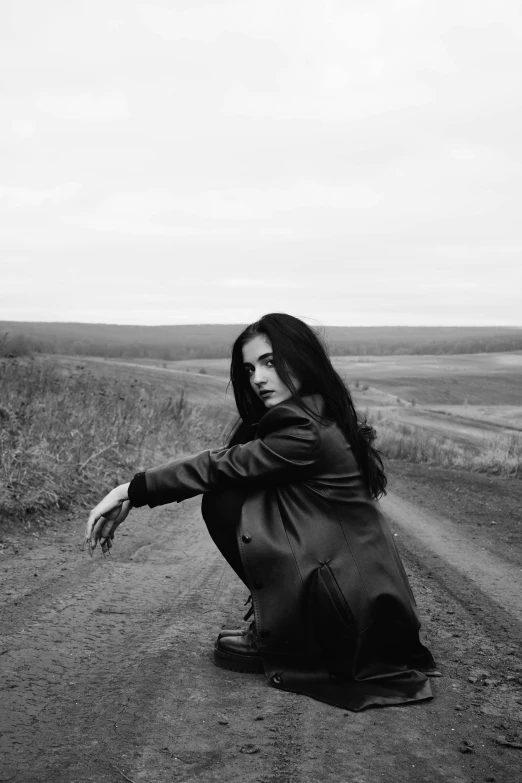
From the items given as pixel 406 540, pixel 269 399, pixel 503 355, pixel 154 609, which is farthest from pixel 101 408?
pixel 503 355

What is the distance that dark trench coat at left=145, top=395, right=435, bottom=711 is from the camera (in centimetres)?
329

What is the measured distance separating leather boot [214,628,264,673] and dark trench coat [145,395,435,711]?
0.12m

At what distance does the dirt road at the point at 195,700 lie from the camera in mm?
2533

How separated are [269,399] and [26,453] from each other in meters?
4.90

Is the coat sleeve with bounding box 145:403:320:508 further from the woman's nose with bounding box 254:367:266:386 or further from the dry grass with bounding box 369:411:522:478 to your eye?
the dry grass with bounding box 369:411:522:478

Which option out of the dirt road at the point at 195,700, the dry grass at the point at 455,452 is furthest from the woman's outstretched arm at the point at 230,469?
the dry grass at the point at 455,452

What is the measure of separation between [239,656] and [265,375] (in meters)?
1.28

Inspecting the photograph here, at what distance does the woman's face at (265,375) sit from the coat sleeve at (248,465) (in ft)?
0.72

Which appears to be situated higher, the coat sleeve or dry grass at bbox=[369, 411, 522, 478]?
the coat sleeve

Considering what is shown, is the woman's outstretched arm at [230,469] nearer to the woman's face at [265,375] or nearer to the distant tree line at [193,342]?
the woman's face at [265,375]

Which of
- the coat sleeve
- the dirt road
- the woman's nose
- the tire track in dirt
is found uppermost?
the woman's nose

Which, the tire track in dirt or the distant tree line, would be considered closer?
the tire track in dirt

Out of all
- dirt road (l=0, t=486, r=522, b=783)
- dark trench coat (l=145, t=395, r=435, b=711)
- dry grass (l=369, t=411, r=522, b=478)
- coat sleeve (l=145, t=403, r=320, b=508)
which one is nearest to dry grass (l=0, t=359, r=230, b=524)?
dirt road (l=0, t=486, r=522, b=783)

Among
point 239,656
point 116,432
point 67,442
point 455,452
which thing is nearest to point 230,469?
point 239,656
